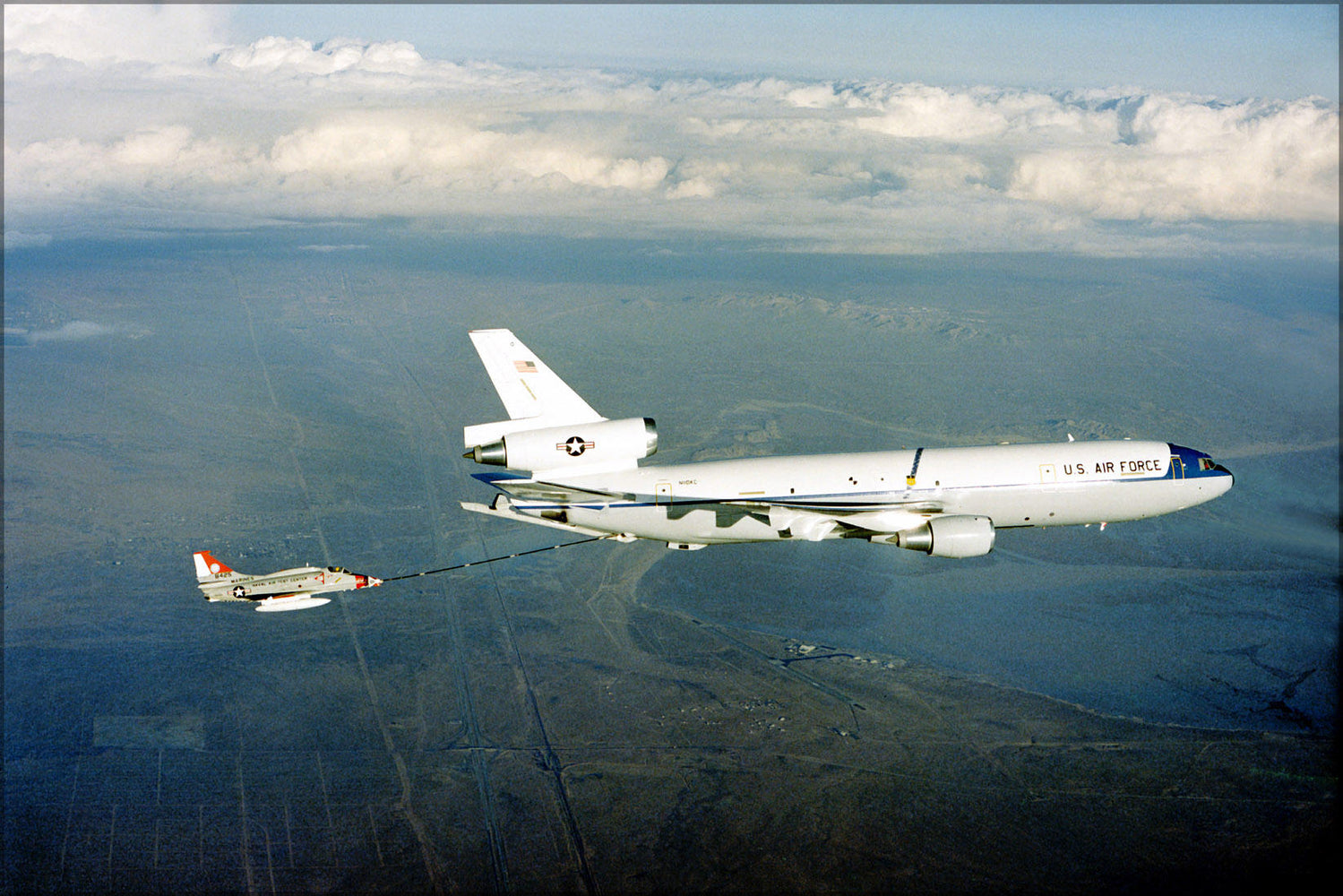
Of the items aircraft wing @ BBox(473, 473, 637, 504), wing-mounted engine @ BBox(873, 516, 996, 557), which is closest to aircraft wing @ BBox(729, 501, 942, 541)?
wing-mounted engine @ BBox(873, 516, 996, 557)

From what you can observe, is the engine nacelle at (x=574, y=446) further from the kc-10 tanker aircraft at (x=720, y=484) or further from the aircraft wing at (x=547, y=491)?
the aircraft wing at (x=547, y=491)

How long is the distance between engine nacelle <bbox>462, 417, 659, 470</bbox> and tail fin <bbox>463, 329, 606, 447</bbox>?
1.13 meters

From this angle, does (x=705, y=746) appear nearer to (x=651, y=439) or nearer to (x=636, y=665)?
(x=636, y=665)

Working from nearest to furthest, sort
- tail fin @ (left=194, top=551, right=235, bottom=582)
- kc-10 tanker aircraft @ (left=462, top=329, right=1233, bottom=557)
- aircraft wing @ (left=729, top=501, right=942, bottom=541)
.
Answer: kc-10 tanker aircraft @ (left=462, top=329, right=1233, bottom=557)
aircraft wing @ (left=729, top=501, right=942, bottom=541)
tail fin @ (left=194, top=551, right=235, bottom=582)

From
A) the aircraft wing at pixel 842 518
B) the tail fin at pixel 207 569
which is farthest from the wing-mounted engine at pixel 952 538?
the tail fin at pixel 207 569

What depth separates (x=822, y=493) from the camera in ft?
208

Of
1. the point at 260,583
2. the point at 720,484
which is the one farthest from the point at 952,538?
the point at 260,583

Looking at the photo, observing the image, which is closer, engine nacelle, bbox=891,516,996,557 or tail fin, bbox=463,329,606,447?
engine nacelle, bbox=891,516,996,557

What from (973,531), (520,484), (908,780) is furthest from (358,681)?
(973,531)

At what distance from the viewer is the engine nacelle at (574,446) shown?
61562 millimetres

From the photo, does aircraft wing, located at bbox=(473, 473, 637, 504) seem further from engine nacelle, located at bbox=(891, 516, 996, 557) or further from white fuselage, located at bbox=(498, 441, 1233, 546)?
engine nacelle, located at bbox=(891, 516, 996, 557)

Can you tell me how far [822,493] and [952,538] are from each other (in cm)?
920

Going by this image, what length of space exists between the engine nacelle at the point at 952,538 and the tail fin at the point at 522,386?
2295cm

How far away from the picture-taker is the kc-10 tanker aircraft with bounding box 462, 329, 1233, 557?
205ft
